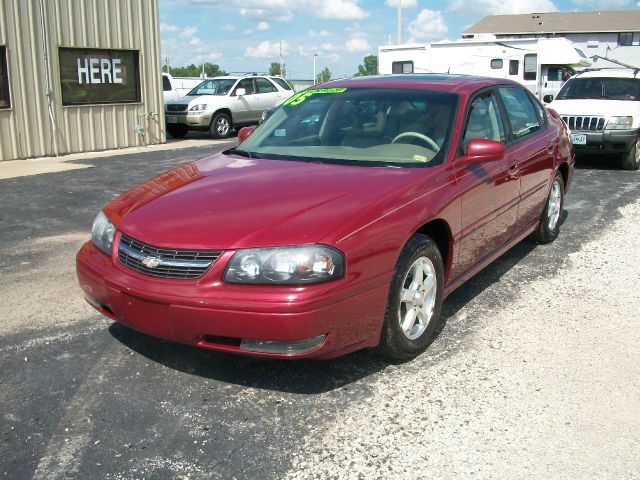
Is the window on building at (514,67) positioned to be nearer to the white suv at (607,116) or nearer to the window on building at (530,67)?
the window on building at (530,67)

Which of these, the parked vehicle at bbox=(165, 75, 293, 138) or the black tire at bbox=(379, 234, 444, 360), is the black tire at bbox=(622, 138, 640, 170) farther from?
the parked vehicle at bbox=(165, 75, 293, 138)

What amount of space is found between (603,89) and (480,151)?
29.1 feet

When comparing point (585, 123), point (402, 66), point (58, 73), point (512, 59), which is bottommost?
point (585, 123)

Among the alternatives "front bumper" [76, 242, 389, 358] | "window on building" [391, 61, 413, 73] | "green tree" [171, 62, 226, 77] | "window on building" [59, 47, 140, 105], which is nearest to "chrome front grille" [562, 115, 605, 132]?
"front bumper" [76, 242, 389, 358]

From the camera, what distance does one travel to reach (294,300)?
3025 mm

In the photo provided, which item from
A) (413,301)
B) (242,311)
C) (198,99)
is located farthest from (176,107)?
(242,311)

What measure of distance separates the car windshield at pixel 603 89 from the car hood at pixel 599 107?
1.18ft

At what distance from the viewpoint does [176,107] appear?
57.8ft

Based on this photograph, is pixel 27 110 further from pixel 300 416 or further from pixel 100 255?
pixel 300 416

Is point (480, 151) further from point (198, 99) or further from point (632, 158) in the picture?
point (198, 99)

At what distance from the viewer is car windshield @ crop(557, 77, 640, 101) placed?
11578mm

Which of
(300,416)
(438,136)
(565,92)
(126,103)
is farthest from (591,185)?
(126,103)

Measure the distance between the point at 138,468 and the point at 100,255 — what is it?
1286mm

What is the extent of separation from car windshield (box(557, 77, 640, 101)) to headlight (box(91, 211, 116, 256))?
10.2m
